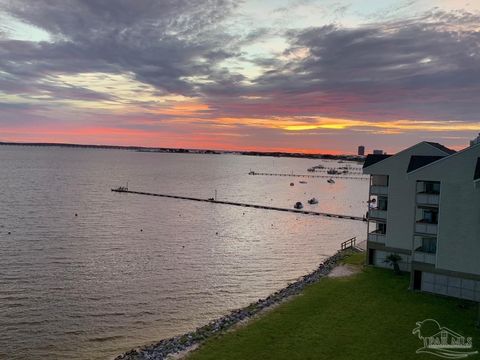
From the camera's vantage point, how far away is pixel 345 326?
31.0 meters

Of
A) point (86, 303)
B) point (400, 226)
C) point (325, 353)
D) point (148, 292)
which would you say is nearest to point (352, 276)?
point (400, 226)

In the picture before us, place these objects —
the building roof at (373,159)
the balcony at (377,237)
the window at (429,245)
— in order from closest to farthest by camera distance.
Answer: the window at (429,245), the balcony at (377,237), the building roof at (373,159)

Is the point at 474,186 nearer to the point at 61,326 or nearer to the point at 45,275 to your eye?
the point at 61,326

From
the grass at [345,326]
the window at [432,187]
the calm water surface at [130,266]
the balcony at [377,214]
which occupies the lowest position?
the calm water surface at [130,266]

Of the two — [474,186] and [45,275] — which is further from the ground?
[474,186]

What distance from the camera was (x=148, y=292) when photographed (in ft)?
154

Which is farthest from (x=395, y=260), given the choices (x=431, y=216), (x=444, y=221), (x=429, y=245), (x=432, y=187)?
(x=444, y=221)

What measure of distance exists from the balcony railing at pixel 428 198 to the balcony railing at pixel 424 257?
487 centimetres

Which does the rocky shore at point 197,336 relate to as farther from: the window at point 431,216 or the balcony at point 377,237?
the window at point 431,216

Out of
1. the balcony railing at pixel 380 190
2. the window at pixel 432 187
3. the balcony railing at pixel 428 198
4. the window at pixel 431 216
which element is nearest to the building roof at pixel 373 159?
the balcony railing at pixel 380 190

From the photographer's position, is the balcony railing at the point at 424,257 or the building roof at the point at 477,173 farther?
the balcony railing at the point at 424,257

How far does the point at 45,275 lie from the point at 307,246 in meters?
42.8

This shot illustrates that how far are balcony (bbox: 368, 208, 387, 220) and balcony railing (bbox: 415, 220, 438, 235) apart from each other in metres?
9.92

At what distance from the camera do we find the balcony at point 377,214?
49450 millimetres
